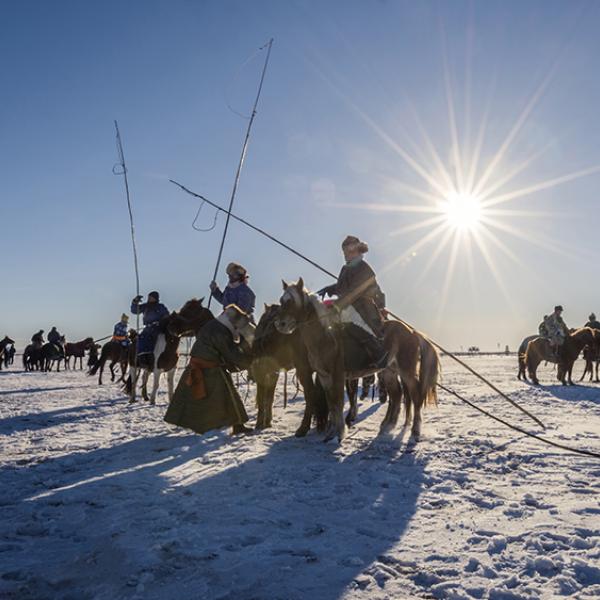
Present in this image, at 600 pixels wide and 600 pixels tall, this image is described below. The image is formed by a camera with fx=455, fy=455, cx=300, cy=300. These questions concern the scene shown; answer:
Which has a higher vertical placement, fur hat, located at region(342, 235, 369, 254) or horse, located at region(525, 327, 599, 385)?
fur hat, located at region(342, 235, 369, 254)

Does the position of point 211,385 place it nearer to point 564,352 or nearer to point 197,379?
point 197,379

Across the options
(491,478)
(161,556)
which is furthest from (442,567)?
(491,478)

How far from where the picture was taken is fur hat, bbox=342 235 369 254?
7457mm

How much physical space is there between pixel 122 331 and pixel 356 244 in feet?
45.4

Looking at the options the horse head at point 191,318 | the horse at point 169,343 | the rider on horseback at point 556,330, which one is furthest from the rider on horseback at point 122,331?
the rider on horseback at point 556,330

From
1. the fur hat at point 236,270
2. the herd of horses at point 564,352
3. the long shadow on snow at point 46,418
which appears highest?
the fur hat at point 236,270

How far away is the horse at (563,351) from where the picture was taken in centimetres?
1841

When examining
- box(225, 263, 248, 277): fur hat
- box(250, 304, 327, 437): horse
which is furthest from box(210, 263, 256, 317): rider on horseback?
box(250, 304, 327, 437): horse

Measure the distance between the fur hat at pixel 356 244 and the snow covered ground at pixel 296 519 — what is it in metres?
3.00

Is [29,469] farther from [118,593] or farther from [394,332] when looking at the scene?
[394,332]

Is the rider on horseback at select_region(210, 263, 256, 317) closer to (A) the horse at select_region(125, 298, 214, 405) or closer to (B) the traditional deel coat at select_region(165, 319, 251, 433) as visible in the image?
(A) the horse at select_region(125, 298, 214, 405)

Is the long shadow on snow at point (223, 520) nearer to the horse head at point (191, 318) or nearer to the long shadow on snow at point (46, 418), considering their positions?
the long shadow on snow at point (46, 418)

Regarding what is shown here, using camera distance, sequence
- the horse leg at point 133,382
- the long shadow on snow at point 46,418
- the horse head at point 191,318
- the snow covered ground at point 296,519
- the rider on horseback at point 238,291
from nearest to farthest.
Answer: the snow covered ground at point 296,519, the long shadow on snow at point 46,418, the rider on horseback at point 238,291, the horse head at point 191,318, the horse leg at point 133,382

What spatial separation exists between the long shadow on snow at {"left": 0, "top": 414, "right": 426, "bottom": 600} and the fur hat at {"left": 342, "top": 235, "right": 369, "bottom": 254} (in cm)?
330
